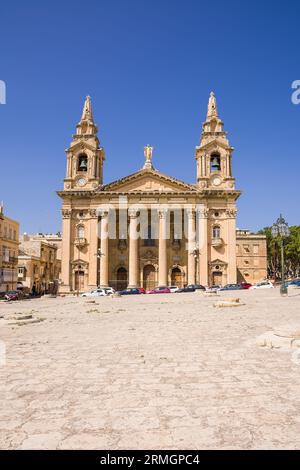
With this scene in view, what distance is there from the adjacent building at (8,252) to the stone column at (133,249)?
1571 centimetres

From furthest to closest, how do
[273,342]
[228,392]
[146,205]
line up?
[146,205] → [273,342] → [228,392]

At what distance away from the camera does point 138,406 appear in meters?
4.32

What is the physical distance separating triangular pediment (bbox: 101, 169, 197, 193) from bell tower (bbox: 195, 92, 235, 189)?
2.26 metres

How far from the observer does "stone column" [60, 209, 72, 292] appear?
1829 inches

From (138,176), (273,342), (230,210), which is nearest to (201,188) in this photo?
(230,210)

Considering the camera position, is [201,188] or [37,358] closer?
[37,358]

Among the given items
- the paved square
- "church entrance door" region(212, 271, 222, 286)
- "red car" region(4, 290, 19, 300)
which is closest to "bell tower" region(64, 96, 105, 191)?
"red car" region(4, 290, 19, 300)

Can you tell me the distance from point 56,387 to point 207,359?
9.24 feet

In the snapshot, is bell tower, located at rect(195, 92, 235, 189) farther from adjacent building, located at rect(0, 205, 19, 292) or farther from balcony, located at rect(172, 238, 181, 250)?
adjacent building, located at rect(0, 205, 19, 292)

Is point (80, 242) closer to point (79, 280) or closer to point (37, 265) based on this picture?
point (79, 280)

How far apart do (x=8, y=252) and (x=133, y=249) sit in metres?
16.2

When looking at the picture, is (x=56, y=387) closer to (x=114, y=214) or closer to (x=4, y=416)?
(x=4, y=416)

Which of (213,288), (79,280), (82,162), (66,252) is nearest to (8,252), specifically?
(66,252)

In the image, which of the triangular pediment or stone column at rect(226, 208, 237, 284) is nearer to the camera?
stone column at rect(226, 208, 237, 284)
